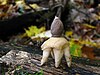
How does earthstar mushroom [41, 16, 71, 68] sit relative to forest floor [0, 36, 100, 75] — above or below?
→ above

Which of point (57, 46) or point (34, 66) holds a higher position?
point (57, 46)

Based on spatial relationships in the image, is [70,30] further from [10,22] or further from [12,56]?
[12,56]

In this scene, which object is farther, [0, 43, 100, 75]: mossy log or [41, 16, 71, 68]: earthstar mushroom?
[0, 43, 100, 75]: mossy log

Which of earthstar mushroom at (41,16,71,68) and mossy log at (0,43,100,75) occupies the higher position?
earthstar mushroom at (41,16,71,68)

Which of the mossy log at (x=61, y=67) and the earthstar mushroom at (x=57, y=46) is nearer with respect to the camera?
the earthstar mushroom at (x=57, y=46)

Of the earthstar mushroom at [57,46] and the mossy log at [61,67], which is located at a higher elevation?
the earthstar mushroom at [57,46]

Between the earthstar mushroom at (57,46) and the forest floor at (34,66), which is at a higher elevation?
the earthstar mushroom at (57,46)

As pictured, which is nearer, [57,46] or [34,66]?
[57,46]

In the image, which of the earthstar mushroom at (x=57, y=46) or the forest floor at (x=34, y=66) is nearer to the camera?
the earthstar mushroom at (x=57, y=46)

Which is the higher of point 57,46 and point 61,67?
point 57,46

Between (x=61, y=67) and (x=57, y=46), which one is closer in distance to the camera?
(x=57, y=46)

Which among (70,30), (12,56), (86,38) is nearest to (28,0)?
(70,30)
